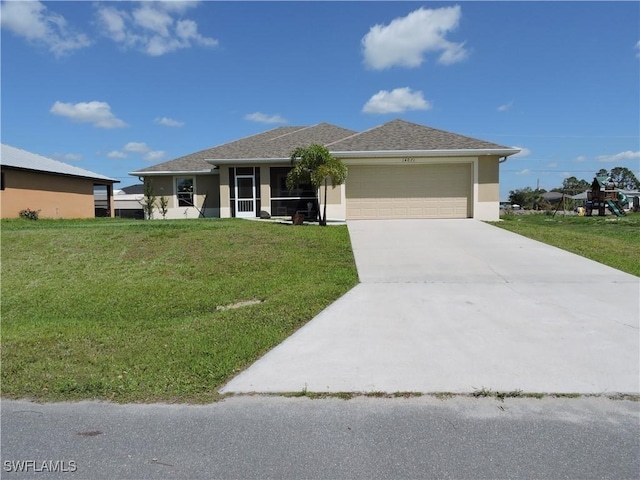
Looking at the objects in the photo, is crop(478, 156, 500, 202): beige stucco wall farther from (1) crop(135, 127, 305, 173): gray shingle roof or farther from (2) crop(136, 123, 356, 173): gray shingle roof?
(1) crop(135, 127, 305, 173): gray shingle roof

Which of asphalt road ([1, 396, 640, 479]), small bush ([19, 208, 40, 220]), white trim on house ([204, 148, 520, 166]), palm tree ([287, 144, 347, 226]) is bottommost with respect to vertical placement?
asphalt road ([1, 396, 640, 479])

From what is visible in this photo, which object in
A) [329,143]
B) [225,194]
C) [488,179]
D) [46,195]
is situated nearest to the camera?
[488,179]

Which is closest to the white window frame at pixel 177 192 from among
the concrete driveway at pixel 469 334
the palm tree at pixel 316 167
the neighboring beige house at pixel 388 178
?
the neighboring beige house at pixel 388 178

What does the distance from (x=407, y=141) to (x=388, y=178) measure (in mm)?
1974

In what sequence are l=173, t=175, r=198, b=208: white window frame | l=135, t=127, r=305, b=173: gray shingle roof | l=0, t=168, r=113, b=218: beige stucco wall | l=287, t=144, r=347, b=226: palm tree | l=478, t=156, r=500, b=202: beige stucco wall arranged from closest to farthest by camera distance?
l=287, t=144, r=347, b=226: palm tree
l=478, t=156, r=500, b=202: beige stucco wall
l=0, t=168, r=113, b=218: beige stucco wall
l=135, t=127, r=305, b=173: gray shingle roof
l=173, t=175, r=198, b=208: white window frame

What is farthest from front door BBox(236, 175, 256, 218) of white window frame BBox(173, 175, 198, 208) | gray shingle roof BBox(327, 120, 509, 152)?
gray shingle roof BBox(327, 120, 509, 152)

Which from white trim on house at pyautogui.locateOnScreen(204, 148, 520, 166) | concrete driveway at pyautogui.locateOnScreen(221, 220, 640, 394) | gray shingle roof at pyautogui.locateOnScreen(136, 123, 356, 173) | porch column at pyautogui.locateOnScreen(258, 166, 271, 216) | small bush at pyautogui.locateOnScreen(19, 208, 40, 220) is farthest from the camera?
small bush at pyautogui.locateOnScreen(19, 208, 40, 220)

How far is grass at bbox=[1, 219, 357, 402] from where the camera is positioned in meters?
4.27

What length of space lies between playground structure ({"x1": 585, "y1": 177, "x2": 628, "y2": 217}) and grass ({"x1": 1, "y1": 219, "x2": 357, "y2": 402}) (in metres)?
23.6

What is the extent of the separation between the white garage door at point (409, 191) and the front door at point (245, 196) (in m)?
4.91

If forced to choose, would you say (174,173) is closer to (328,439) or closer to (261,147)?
(261,147)

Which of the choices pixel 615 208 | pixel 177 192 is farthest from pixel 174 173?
pixel 615 208

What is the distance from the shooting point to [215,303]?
7129mm

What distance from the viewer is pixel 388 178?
719 inches
